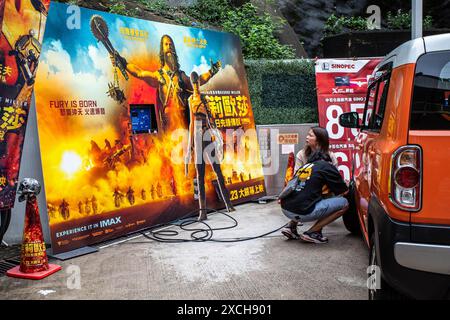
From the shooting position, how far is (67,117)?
5188mm

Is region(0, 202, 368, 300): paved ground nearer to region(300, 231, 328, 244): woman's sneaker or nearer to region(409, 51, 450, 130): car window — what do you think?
region(300, 231, 328, 244): woman's sneaker

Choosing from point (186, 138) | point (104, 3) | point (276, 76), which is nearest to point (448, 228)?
point (186, 138)

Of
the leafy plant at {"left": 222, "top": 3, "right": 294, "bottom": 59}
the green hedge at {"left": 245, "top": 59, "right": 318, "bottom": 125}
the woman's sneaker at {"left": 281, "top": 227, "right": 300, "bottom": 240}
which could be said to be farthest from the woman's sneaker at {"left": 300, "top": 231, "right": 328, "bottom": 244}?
the leafy plant at {"left": 222, "top": 3, "right": 294, "bottom": 59}

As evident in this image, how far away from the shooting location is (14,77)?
457 centimetres

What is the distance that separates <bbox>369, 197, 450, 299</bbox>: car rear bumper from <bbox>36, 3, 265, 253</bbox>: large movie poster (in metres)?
3.50

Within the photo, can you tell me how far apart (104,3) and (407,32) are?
314 inches

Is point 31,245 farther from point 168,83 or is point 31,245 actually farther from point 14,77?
point 168,83

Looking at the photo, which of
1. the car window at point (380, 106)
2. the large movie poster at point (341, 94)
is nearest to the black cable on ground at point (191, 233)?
the car window at point (380, 106)

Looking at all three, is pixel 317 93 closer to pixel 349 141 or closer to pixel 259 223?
pixel 349 141

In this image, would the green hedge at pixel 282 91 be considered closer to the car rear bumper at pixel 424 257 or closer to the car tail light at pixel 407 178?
the car tail light at pixel 407 178

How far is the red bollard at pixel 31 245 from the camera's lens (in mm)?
4477

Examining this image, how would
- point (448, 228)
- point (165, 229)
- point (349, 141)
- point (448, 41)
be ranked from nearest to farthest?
point (448, 228), point (448, 41), point (165, 229), point (349, 141)

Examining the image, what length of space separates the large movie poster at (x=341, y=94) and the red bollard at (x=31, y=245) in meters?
5.41

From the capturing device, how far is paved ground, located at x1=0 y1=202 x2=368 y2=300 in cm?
402
